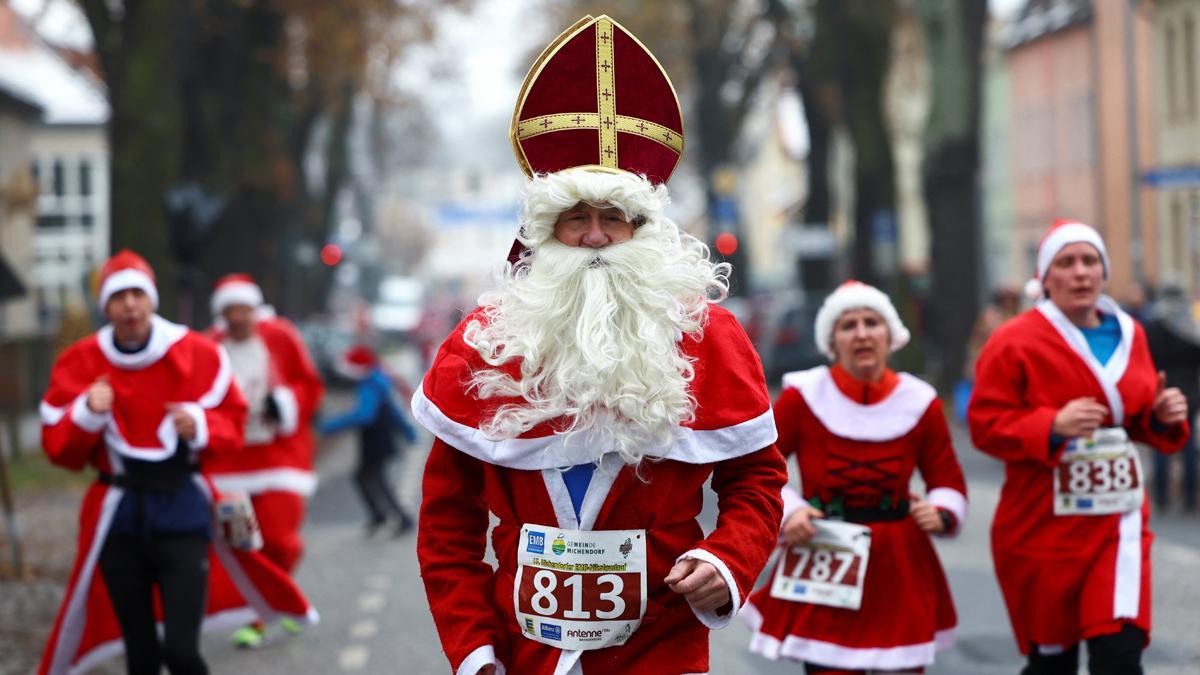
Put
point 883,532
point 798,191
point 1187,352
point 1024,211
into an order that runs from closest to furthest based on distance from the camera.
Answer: point 883,532, point 1187,352, point 1024,211, point 798,191

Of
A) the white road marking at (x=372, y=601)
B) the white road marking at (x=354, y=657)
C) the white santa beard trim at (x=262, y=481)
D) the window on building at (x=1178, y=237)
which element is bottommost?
the white road marking at (x=354, y=657)

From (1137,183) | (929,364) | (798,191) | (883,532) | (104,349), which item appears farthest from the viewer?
(798,191)

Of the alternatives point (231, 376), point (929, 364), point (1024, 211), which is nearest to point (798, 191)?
point (1024, 211)

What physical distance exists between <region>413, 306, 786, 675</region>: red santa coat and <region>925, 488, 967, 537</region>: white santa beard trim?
6.49ft

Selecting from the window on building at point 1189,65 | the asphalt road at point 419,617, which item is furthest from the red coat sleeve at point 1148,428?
the window on building at point 1189,65

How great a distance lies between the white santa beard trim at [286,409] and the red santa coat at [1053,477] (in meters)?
4.49

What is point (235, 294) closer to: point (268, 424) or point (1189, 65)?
point (268, 424)

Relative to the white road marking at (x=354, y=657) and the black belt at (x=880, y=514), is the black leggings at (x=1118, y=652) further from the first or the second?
the white road marking at (x=354, y=657)

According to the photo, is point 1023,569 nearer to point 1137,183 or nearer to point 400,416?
point 400,416

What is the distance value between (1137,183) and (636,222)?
2431cm

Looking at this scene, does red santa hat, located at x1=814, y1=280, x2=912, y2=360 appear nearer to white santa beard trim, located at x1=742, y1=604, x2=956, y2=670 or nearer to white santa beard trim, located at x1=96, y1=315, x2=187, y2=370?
white santa beard trim, located at x1=742, y1=604, x2=956, y2=670

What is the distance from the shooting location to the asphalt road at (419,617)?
886 cm

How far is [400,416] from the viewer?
14.8 m

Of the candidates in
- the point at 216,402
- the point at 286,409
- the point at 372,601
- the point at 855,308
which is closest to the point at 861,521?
the point at 855,308
